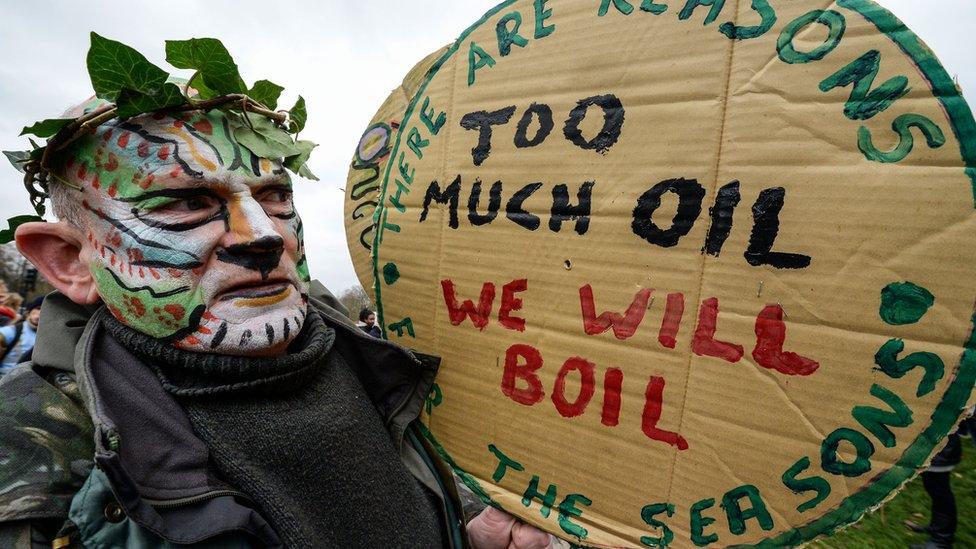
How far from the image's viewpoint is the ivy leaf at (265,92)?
1.48 meters

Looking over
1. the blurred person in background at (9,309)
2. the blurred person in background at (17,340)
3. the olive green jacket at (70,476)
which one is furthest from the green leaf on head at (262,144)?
the blurred person in background at (9,309)

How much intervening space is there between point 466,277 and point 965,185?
1089 millimetres

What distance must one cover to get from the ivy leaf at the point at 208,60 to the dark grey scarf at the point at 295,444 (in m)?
0.68

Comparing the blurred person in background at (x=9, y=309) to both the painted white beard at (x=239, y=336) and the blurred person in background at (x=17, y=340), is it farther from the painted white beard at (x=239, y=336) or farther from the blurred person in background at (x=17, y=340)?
the painted white beard at (x=239, y=336)

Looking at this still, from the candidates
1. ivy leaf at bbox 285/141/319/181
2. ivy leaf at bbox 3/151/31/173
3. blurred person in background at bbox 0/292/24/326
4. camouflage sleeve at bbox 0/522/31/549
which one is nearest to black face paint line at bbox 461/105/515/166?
ivy leaf at bbox 285/141/319/181

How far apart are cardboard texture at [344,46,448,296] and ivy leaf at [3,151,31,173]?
888 millimetres

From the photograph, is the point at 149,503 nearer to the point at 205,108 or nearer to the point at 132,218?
the point at 132,218

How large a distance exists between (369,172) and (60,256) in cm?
91

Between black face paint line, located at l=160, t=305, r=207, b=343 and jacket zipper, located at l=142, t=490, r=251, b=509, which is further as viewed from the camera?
black face paint line, located at l=160, t=305, r=207, b=343

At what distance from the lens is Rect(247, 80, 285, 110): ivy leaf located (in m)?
1.48

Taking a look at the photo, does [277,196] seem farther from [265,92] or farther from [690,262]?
[690,262]

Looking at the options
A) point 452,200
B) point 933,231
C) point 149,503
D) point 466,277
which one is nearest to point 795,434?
point 933,231

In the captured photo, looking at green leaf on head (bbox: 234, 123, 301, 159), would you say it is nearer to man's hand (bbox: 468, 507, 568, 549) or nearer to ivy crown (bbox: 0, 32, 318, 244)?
ivy crown (bbox: 0, 32, 318, 244)

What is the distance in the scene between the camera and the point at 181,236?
4.16 feet
